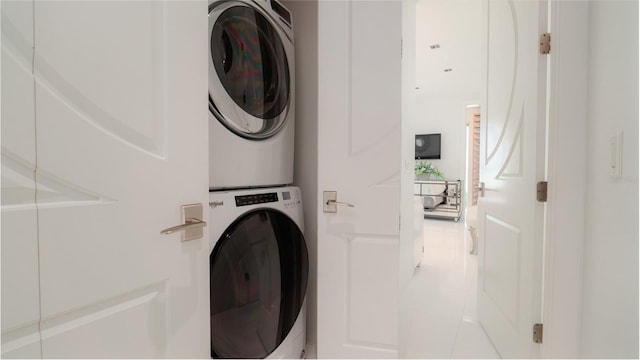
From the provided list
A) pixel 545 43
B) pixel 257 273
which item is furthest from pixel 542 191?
pixel 257 273

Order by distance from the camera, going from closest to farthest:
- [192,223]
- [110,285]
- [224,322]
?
[110,285] → [192,223] → [224,322]

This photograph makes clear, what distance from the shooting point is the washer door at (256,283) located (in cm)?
101

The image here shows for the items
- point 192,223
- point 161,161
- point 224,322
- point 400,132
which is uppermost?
point 400,132

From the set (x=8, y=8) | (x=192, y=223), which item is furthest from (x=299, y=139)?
(x=8, y=8)

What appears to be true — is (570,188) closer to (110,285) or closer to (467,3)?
(110,285)

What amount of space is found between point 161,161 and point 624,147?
144cm

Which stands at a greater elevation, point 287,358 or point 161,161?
point 161,161

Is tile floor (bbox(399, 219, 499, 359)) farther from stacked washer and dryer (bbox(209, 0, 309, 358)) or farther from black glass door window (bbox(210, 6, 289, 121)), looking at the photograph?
black glass door window (bbox(210, 6, 289, 121))

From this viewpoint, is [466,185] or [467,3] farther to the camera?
[466,185]

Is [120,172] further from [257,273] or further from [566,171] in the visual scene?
[566,171]

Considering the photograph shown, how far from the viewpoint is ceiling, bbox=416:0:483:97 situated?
2871mm

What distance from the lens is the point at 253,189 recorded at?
1229 mm

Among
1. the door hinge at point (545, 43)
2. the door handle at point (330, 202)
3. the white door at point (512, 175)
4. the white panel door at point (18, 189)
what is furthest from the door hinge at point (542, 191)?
the white panel door at point (18, 189)

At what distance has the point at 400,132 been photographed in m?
1.32
